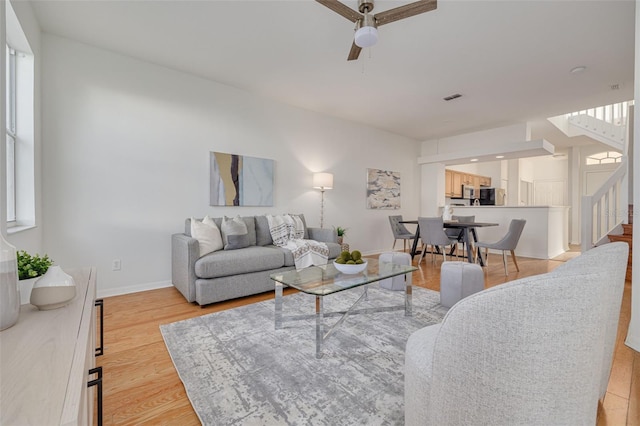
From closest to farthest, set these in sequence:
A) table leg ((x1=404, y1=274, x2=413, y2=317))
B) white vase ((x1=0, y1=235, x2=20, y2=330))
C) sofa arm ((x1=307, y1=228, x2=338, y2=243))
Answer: white vase ((x1=0, y1=235, x2=20, y2=330))
table leg ((x1=404, y1=274, x2=413, y2=317))
sofa arm ((x1=307, y1=228, x2=338, y2=243))

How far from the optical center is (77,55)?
2.82 m

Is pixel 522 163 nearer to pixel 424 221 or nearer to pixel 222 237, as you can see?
pixel 424 221

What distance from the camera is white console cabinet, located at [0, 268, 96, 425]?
0.54 meters

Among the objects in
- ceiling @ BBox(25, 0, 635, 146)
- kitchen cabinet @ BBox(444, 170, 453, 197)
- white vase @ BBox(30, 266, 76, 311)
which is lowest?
white vase @ BBox(30, 266, 76, 311)

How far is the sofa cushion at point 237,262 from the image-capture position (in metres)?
2.69

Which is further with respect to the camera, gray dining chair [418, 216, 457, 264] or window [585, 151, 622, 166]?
window [585, 151, 622, 166]

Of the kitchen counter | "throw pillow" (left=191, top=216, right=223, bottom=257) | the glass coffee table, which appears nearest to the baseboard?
"throw pillow" (left=191, top=216, right=223, bottom=257)

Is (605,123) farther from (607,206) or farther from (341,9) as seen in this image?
(341,9)

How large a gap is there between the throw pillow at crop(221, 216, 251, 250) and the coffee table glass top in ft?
3.71

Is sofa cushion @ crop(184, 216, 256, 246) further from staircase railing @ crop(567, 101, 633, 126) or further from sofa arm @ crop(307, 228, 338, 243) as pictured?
staircase railing @ crop(567, 101, 633, 126)

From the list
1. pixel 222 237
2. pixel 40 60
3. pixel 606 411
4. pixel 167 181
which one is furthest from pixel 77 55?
pixel 606 411

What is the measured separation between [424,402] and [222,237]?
9.29 feet

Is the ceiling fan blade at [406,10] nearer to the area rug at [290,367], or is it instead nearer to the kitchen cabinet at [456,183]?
the area rug at [290,367]

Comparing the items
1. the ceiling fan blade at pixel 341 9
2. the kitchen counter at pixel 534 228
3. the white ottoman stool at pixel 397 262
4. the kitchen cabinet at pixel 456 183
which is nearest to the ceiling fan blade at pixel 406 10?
the ceiling fan blade at pixel 341 9
